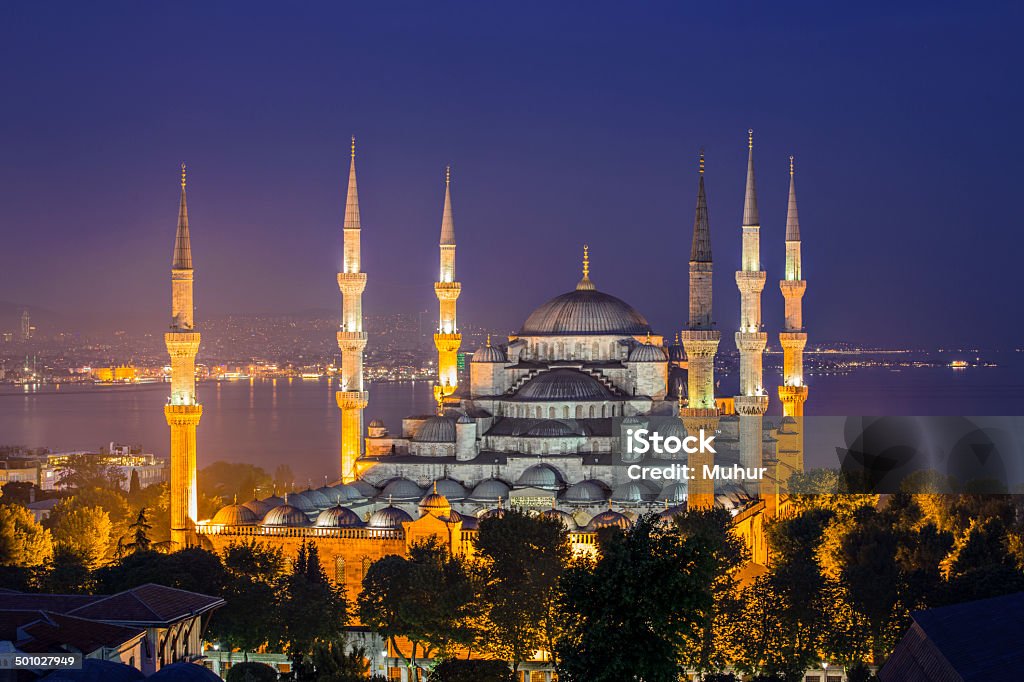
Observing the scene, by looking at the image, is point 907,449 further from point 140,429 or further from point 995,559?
point 140,429

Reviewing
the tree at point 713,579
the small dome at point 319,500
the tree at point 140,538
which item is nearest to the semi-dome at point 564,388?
the small dome at point 319,500

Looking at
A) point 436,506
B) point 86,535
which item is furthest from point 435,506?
point 86,535

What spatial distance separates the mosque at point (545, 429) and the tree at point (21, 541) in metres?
2.79

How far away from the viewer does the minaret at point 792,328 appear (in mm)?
39781

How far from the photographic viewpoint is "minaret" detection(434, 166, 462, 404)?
4322cm

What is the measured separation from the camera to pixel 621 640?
20031 millimetres

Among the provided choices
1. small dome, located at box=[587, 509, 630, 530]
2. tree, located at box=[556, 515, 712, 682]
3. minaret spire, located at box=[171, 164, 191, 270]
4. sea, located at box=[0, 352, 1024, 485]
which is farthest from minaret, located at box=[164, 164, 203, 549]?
sea, located at box=[0, 352, 1024, 485]

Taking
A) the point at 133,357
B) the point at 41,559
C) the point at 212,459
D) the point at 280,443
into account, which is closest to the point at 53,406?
the point at 133,357

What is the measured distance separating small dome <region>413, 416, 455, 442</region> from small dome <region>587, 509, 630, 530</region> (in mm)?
6100

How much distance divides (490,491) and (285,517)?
4523mm

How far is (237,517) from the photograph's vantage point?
33188 mm

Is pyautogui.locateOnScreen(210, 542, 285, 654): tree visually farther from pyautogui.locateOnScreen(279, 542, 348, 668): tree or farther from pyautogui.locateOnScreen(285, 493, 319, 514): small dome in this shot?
pyautogui.locateOnScreen(285, 493, 319, 514): small dome

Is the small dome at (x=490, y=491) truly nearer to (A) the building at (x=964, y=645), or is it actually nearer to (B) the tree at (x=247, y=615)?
(B) the tree at (x=247, y=615)

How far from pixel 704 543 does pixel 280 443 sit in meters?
76.9
